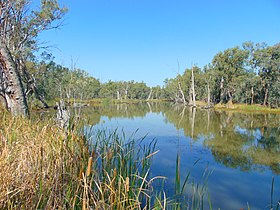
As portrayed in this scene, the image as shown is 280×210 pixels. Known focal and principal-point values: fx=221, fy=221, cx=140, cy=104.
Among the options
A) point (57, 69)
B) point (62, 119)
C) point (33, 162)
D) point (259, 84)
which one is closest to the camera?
point (33, 162)

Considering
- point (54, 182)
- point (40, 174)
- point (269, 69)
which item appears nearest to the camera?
point (40, 174)

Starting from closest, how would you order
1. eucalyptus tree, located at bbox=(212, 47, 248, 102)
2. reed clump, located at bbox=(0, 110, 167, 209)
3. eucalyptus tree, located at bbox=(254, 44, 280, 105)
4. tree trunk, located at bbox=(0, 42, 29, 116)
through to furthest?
reed clump, located at bbox=(0, 110, 167, 209)
tree trunk, located at bbox=(0, 42, 29, 116)
eucalyptus tree, located at bbox=(254, 44, 280, 105)
eucalyptus tree, located at bbox=(212, 47, 248, 102)

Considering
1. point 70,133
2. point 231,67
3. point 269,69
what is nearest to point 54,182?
point 70,133

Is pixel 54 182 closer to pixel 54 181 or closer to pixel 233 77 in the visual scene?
pixel 54 181

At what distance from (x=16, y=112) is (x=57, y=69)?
2248cm

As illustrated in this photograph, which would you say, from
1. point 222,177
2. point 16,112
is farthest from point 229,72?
point 16,112

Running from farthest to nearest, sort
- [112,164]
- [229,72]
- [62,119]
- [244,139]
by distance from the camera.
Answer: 1. [229,72]
2. [244,139]
3. [62,119]
4. [112,164]

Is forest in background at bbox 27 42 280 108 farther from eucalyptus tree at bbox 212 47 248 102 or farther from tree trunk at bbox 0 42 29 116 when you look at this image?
tree trunk at bbox 0 42 29 116

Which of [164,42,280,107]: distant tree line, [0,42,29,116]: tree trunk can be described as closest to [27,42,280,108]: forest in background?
[164,42,280,107]: distant tree line

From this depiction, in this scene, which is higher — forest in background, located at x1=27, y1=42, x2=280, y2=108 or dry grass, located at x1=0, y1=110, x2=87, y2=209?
forest in background, located at x1=27, y1=42, x2=280, y2=108

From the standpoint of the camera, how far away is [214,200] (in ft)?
13.3

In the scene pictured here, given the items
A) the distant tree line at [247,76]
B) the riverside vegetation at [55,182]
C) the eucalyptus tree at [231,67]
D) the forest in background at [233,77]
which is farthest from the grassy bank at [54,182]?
the eucalyptus tree at [231,67]

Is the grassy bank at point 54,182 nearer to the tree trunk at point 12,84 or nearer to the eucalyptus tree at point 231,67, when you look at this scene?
the tree trunk at point 12,84

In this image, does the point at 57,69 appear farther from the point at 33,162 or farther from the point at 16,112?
the point at 33,162
